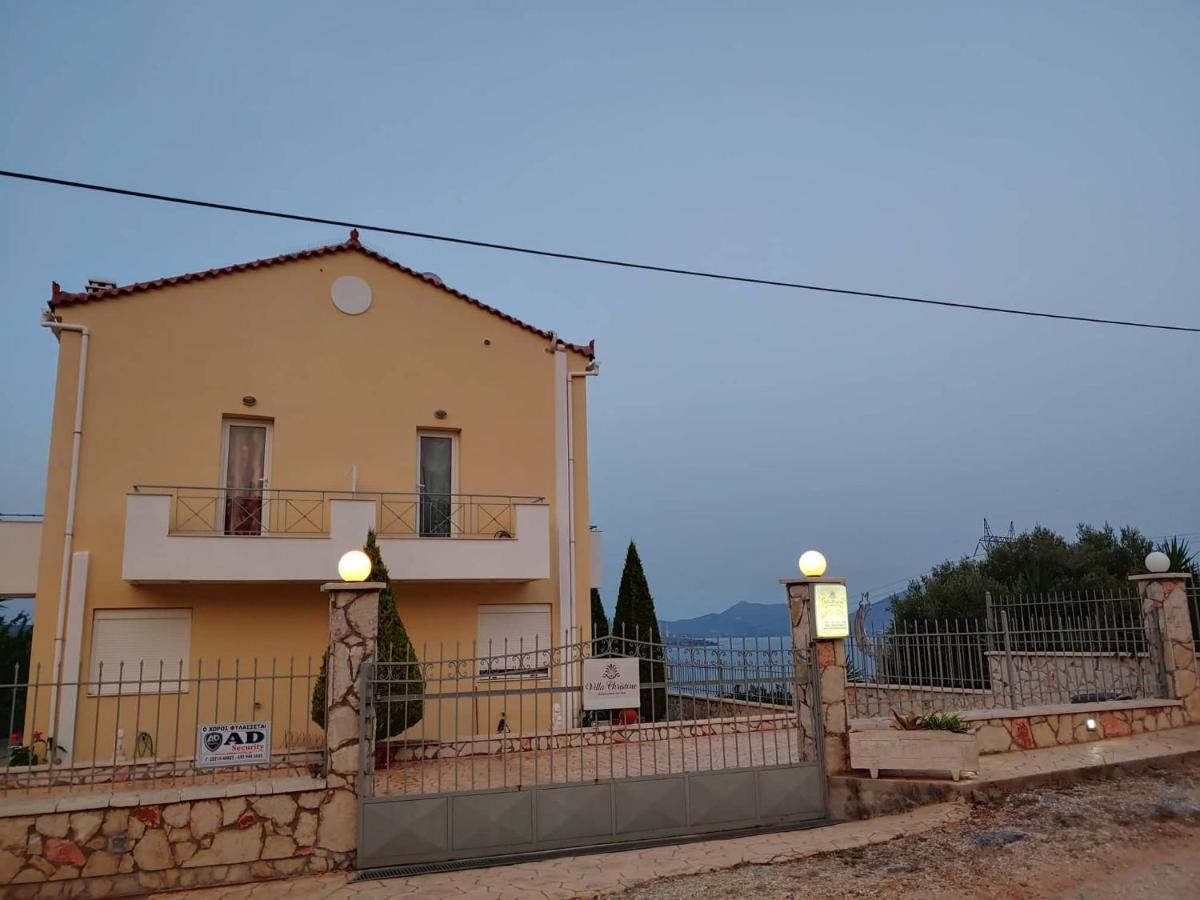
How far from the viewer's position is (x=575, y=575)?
15180mm

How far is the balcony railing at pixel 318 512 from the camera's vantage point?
13156 millimetres

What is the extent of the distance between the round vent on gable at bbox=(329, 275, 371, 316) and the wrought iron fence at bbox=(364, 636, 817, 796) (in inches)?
239

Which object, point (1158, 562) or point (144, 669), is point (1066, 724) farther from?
point (144, 669)

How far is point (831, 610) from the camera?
938 centimetres

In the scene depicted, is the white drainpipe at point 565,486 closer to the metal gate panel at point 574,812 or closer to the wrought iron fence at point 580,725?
the wrought iron fence at point 580,725

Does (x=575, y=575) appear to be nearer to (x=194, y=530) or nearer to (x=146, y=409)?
(x=194, y=530)

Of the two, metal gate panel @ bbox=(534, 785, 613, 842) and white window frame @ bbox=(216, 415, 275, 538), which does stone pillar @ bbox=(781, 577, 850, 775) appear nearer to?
metal gate panel @ bbox=(534, 785, 613, 842)

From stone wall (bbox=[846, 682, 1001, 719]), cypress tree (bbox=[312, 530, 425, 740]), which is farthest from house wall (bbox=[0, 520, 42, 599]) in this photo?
stone wall (bbox=[846, 682, 1001, 719])

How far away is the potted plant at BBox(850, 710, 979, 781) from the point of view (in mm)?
8781

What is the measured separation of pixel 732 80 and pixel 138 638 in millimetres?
12977

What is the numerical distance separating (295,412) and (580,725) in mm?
7169

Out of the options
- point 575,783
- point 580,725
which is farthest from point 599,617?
point 575,783

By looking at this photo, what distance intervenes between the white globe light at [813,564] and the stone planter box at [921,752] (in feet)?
5.94

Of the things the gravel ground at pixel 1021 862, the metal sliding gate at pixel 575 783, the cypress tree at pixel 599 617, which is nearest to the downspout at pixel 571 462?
the metal sliding gate at pixel 575 783
